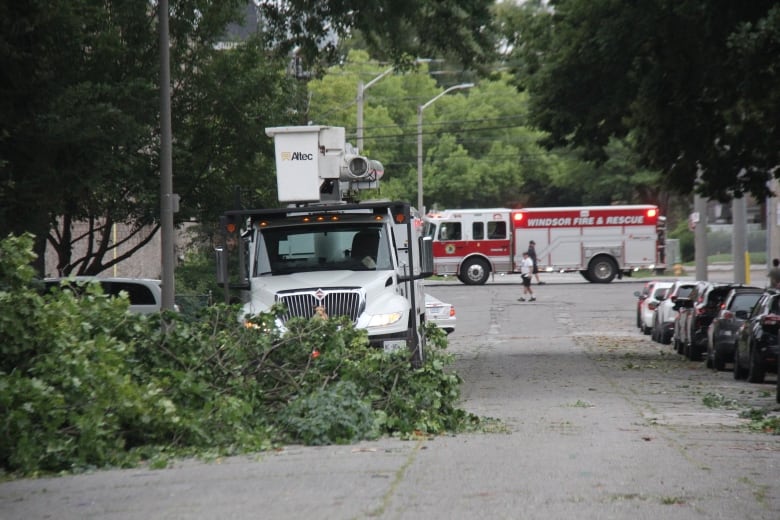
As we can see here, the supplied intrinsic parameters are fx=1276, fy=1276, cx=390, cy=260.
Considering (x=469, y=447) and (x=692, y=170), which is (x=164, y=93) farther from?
(x=469, y=447)

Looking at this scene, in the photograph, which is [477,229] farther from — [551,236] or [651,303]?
[651,303]

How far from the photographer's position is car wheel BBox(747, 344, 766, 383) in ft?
66.9

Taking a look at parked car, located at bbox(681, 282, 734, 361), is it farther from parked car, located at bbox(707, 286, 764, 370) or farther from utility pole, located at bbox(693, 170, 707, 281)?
utility pole, located at bbox(693, 170, 707, 281)

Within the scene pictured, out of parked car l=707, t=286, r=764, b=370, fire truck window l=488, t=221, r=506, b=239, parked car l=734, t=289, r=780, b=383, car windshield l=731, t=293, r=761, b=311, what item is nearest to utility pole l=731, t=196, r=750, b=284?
parked car l=707, t=286, r=764, b=370

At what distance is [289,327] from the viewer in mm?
13680

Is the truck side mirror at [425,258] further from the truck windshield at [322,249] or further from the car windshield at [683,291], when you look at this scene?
the car windshield at [683,291]

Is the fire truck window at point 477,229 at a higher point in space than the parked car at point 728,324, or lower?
higher

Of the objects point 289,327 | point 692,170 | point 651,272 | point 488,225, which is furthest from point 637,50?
point 651,272

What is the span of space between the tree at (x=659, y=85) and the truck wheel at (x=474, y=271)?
2921cm

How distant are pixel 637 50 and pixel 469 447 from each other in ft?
46.1

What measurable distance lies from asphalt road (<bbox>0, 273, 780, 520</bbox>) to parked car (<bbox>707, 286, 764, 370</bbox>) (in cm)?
512

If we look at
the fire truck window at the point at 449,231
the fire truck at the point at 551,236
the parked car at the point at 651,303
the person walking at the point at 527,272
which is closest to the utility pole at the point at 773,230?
the parked car at the point at 651,303

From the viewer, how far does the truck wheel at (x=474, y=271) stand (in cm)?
5694

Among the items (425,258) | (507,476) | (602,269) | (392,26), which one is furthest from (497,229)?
(507,476)
